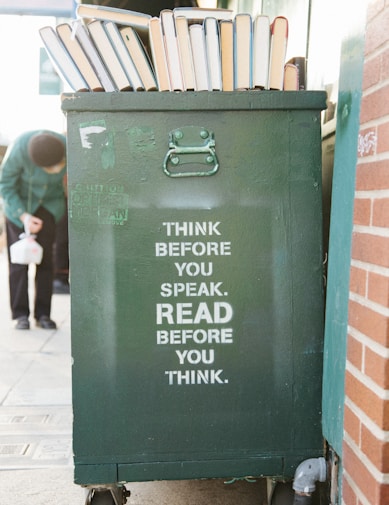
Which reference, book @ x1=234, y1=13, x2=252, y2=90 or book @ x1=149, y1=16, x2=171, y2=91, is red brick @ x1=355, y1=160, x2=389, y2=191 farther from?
book @ x1=149, y1=16, x2=171, y2=91

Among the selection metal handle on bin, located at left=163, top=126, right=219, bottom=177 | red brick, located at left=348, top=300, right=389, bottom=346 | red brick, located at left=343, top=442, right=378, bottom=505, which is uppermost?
metal handle on bin, located at left=163, top=126, right=219, bottom=177

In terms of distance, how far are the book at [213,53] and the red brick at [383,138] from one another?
739mm

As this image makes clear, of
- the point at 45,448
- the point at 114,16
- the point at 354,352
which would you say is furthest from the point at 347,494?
the point at 114,16

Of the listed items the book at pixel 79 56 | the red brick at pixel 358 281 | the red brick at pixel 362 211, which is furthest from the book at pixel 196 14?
the red brick at pixel 358 281

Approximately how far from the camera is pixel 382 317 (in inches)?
74.7

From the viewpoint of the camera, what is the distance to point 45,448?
3508mm

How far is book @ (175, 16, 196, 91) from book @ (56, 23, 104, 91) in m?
0.33

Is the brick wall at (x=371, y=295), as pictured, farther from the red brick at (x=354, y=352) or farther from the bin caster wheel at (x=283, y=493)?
the bin caster wheel at (x=283, y=493)

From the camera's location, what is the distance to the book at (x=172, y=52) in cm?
244

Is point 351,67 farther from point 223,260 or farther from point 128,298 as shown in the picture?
point 128,298

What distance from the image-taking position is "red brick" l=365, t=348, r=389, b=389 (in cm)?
188

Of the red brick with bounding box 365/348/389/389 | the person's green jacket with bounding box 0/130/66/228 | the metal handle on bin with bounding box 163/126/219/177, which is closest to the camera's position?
the red brick with bounding box 365/348/389/389

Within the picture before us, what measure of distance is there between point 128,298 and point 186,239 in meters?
0.31

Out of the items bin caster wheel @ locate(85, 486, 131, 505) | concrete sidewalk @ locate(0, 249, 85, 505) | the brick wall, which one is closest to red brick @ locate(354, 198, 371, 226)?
the brick wall
